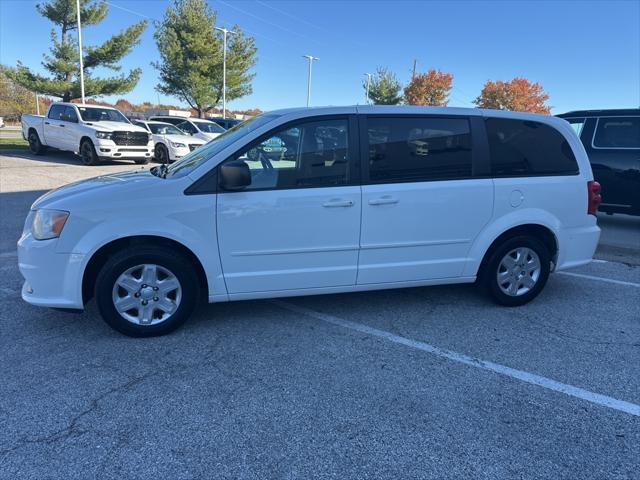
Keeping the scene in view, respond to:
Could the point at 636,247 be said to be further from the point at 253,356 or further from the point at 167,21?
the point at 167,21

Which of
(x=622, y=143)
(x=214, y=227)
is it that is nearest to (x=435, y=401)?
(x=214, y=227)

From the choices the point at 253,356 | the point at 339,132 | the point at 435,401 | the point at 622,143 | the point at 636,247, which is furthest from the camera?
the point at 622,143

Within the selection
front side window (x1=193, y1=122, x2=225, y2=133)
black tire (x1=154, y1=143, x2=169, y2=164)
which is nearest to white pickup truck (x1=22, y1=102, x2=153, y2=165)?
black tire (x1=154, y1=143, x2=169, y2=164)

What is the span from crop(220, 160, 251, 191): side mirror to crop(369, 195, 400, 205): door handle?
1.05 metres

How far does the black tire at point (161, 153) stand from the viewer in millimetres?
16281

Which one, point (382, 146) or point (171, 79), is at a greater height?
point (171, 79)

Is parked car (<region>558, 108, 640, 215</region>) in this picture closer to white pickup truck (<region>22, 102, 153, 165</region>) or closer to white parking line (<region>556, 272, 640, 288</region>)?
white parking line (<region>556, 272, 640, 288</region>)

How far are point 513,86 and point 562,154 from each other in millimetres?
50853

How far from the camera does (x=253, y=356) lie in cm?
338

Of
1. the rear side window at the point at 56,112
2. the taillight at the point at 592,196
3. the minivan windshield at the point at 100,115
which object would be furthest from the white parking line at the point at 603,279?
the rear side window at the point at 56,112

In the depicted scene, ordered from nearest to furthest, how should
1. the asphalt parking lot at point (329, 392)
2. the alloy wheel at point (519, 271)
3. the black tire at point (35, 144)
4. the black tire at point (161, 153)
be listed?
the asphalt parking lot at point (329, 392)
the alloy wheel at point (519, 271)
the black tire at point (161, 153)
the black tire at point (35, 144)

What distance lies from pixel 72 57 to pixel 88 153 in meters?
14.3

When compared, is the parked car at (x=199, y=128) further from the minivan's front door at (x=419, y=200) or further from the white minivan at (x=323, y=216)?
the minivan's front door at (x=419, y=200)

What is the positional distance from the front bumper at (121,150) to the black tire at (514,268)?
44.3ft
